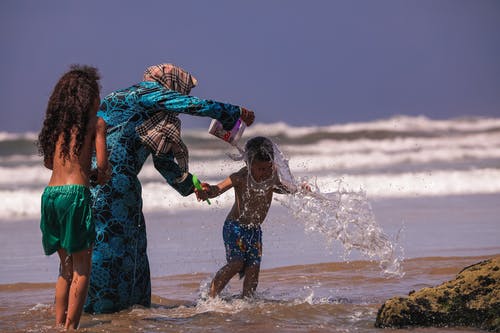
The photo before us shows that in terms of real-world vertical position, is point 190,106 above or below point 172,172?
above

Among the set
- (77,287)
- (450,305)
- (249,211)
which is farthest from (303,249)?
(77,287)

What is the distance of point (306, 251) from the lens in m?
7.64

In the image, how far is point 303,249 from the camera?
25.4ft

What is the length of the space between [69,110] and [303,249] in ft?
13.5

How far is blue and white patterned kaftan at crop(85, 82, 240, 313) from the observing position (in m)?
4.63

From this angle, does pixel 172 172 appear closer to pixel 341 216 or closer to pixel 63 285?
pixel 63 285

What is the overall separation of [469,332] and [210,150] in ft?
49.8

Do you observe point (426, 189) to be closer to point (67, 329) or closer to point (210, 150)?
point (210, 150)

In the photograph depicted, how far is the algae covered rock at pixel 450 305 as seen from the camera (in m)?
4.05

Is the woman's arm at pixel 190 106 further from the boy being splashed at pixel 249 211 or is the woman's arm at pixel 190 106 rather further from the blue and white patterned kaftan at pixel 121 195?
the boy being splashed at pixel 249 211

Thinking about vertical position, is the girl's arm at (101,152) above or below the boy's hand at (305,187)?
above

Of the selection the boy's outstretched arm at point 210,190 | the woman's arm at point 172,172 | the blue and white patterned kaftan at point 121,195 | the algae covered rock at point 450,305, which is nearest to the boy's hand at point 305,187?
the boy's outstretched arm at point 210,190

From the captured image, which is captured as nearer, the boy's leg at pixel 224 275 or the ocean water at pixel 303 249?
the ocean water at pixel 303 249

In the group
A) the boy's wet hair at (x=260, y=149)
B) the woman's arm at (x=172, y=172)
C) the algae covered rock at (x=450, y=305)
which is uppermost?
the boy's wet hair at (x=260, y=149)
